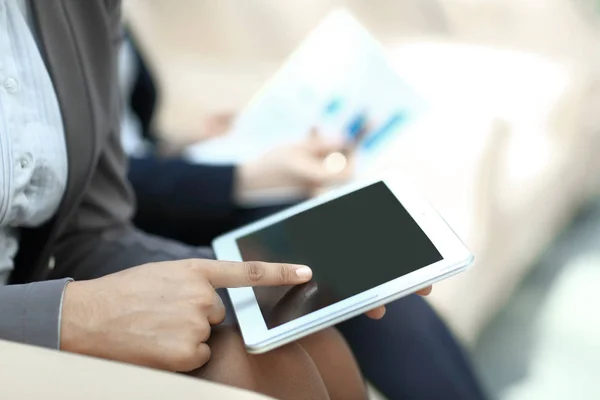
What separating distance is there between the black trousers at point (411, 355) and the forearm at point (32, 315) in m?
0.31

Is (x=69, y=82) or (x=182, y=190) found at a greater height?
(x=69, y=82)

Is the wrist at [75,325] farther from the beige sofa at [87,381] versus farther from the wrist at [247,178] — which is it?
the wrist at [247,178]

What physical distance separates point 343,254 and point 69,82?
0.28 m

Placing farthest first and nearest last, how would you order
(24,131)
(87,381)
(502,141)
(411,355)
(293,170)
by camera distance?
(502,141) < (293,170) < (411,355) < (24,131) < (87,381)

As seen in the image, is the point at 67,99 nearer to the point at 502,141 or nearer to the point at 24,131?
the point at 24,131

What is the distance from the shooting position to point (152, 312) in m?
0.46

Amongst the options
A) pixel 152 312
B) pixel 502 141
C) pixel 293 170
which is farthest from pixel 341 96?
pixel 152 312

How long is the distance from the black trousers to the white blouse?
33 cm

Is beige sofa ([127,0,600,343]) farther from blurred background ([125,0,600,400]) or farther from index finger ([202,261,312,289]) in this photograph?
A: index finger ([202,261,312,289])

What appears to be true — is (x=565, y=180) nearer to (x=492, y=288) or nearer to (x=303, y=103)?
(x=492, y=288)

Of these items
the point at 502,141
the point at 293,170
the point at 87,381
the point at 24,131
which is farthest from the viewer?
the point at 502,141

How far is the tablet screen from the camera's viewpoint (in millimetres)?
495

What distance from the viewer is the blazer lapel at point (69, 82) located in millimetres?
537

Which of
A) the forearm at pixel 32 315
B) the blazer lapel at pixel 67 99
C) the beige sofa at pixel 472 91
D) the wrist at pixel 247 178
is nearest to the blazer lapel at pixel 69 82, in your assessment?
the blazer lapel at pixel 67 99
